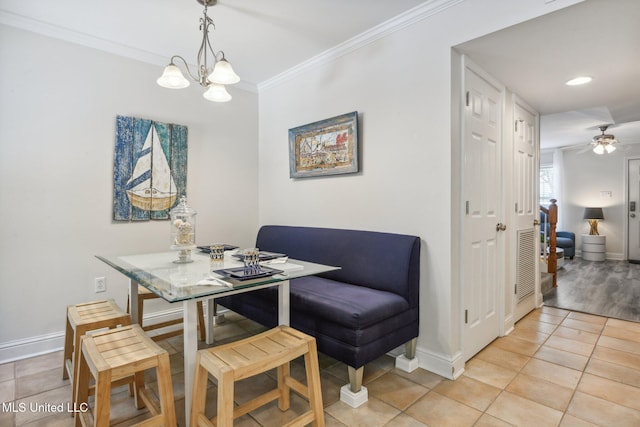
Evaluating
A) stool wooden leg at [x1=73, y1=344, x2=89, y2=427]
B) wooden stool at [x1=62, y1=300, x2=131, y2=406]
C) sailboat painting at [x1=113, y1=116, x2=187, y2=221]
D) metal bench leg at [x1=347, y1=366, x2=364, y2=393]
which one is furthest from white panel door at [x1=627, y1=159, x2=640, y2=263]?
stool wooden leg at [x1=73, y1=344, x2=89, y2=427]

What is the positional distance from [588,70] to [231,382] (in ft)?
10.0

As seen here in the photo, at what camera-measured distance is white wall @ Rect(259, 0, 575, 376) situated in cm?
208

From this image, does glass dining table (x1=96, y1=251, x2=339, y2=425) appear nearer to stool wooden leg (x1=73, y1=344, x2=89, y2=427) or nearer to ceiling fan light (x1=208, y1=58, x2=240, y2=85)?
stool wooden leg (x1=73, y1=344, x2=89, y2=427)

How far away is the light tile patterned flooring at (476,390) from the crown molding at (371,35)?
233cm

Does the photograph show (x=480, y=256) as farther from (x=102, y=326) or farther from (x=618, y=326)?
(x=102, y=326)

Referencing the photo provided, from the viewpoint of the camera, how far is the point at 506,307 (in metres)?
2.83

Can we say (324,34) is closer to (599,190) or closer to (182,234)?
(182,234)

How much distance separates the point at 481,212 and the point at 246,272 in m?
1.77

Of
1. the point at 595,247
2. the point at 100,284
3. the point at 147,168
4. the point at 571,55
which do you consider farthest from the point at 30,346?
the point at 595,247

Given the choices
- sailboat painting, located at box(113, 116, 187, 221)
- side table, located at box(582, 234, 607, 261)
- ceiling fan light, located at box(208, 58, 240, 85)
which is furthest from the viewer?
side table, located at box(582, 234, 607, 261)

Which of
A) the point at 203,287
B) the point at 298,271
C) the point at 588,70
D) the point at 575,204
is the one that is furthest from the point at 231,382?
the point at 575,204

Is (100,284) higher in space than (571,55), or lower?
lower

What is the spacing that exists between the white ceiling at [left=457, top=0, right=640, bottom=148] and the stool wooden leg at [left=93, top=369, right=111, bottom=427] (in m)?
2.50

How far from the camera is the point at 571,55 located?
216 cm
